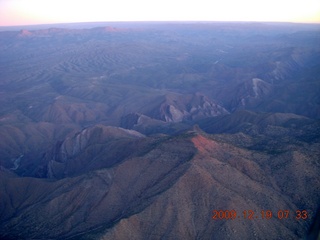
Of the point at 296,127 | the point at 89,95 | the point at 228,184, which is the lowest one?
the point at 89,95

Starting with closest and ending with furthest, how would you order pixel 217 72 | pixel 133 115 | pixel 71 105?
pixel 133 115 → pixel 71 105 → pixel 217 72

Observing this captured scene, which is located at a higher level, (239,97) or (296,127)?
(296,127)

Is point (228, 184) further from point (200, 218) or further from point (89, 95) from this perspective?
point (89, 95)

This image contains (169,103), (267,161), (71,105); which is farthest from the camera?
(71,105)

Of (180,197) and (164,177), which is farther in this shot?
(164,177)

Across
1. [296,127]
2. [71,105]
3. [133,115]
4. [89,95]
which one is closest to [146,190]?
[296,127]

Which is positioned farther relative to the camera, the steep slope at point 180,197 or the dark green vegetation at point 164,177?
the dark green vegetation at point 164,177

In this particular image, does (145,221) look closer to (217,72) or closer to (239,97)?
(239,97)

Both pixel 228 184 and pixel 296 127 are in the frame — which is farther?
pixel 296 127

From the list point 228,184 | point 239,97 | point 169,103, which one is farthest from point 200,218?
point 239,97

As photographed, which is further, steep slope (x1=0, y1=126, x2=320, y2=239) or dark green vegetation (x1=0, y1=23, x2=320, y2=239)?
dark green vegetation (x1=0, y1=23, x2=320, y2=239)
